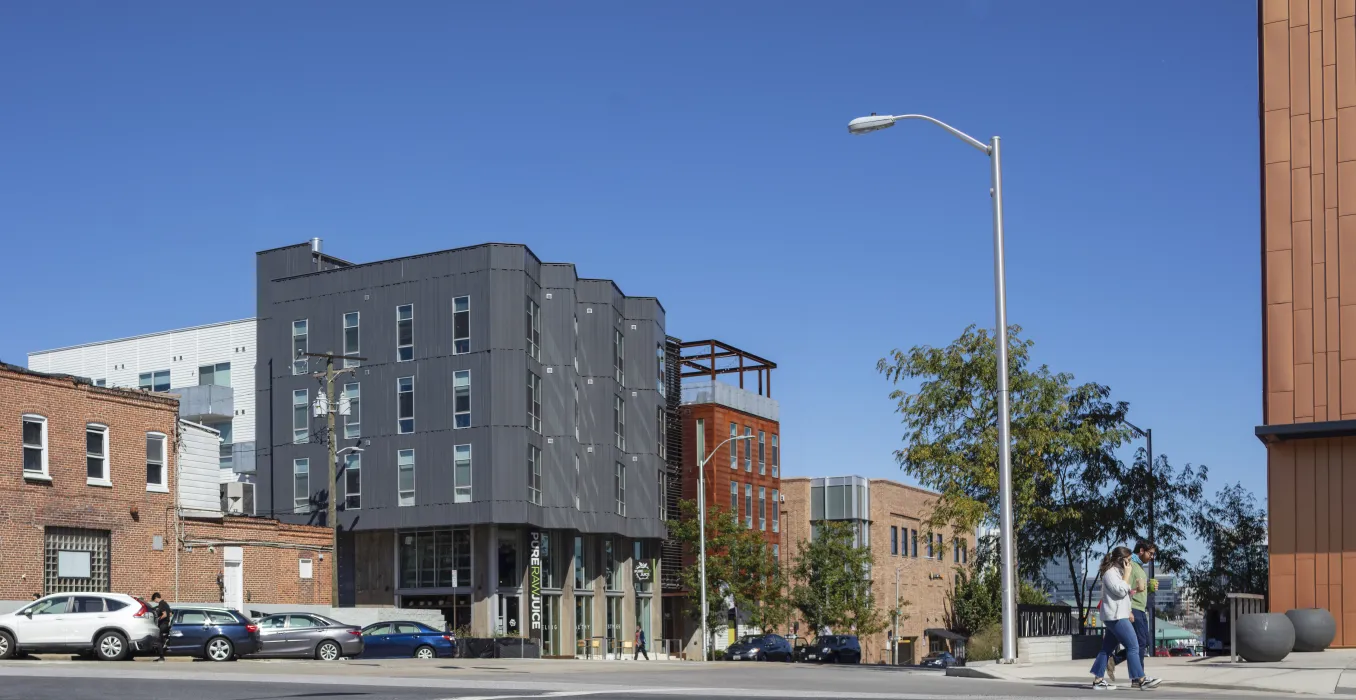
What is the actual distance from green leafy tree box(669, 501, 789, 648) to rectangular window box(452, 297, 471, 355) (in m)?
16.8

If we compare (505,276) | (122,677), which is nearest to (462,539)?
(505,276)

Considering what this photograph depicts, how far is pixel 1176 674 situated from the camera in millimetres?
19094

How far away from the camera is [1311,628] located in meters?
23.4

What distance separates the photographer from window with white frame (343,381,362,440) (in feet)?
208

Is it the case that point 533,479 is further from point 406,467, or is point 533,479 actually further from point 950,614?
point 950,614

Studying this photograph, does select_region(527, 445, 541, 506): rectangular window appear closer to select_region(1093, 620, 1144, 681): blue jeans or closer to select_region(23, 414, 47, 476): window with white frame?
select_region(23, 414, 47, 476): window with white frame

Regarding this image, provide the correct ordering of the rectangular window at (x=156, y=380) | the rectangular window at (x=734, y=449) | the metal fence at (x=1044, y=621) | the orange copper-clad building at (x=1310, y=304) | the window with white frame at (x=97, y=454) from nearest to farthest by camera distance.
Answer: the orange copper-clad building at (x=1310, y=304), the metal fence at (x=1044, y=621), the window with white frame at (x=97, y=454), the rectangular window at (x=156, y=380), the rectangular window at (x=734, y=449)

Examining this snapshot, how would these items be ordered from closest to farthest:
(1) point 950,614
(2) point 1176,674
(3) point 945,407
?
1. (2) point 1176,674
2. (3) point 945,407
3. (1) point 950,614

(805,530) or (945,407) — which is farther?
(805,530)

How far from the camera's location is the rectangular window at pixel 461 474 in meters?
60.3

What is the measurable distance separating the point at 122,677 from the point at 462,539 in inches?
1580

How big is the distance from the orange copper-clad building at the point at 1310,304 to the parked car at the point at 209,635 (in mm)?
21725

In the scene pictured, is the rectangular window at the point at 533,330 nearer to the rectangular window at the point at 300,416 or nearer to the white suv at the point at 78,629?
the rectangular window at the point at 300,416

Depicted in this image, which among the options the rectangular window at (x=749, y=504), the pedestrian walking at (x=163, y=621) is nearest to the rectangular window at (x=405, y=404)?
the rectangular window at (x=749, y=504)
